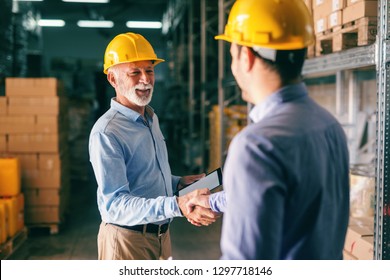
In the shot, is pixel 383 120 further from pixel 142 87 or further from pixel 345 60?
pixel 142 87

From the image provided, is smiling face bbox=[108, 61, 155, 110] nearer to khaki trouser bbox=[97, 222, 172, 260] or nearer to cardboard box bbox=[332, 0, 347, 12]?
khaki trouser bbox=[97, 222, 172, 260]

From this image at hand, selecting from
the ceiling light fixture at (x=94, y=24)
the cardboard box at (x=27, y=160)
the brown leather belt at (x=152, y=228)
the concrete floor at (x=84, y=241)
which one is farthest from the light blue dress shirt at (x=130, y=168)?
the ceiling light fixture at (x=94, y=24)

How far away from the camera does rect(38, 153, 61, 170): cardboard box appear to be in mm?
6562

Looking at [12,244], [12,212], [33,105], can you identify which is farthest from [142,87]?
[33,105]

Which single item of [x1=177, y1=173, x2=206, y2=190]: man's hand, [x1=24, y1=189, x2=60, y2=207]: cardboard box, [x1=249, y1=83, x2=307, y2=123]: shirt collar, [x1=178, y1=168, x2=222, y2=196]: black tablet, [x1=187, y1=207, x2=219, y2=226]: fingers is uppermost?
[x1=249, y1=83, x2=307, y2=123]: shirt collar

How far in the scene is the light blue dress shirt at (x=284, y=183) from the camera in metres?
1.40

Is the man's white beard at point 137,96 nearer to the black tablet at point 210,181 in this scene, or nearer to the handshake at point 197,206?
the black tablet at point 210,181

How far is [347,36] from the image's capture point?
371 centimetres

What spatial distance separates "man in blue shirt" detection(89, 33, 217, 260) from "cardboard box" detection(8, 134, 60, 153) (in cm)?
369

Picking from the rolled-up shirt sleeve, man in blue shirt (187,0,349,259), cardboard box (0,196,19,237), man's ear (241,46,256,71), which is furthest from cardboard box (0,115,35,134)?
man's ear (241,46,256,71)

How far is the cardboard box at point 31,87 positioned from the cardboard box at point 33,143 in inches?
21.6

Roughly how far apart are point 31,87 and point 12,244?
202 cm

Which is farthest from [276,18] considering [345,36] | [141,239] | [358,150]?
[358,150]

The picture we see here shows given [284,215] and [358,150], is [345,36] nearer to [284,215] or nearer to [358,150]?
[284,215]
